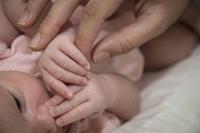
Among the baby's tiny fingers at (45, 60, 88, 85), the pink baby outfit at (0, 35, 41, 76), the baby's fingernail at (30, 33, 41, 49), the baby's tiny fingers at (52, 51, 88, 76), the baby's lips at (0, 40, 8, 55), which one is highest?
the baby's fingernail at (30, 33, 41, 49)

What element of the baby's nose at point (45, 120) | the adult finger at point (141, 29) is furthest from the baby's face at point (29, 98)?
the adult finger at point (141, 29)

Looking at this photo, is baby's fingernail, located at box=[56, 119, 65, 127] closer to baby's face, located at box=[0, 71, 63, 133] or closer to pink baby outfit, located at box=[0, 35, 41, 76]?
baby's face, located at box=[0, 71, 63, 133]

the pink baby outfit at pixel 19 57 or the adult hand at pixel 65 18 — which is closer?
the adult hand at pixel 65 18

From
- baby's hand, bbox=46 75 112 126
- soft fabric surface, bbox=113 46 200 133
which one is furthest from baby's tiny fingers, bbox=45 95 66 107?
soft fabric surface, bbox=113 46 200 133

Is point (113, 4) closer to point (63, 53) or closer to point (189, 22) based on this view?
point (63, 53)

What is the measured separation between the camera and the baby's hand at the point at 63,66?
2.13 ft

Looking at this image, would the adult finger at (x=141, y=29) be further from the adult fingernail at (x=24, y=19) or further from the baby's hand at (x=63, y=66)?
the adult fingernail at (x=24, y=19)

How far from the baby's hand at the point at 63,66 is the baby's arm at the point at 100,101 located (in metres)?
0.02

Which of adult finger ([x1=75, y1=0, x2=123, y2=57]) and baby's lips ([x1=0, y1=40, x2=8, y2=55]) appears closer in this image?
adult finger ([x1=75, y1=0, x2=123, y2=57])

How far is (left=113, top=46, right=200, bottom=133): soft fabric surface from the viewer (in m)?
0.71

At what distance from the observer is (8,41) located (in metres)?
0.84

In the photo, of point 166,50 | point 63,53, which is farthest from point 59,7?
point 166,50

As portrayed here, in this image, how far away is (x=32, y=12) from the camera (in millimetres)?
736

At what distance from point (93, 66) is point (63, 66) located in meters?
0.13
